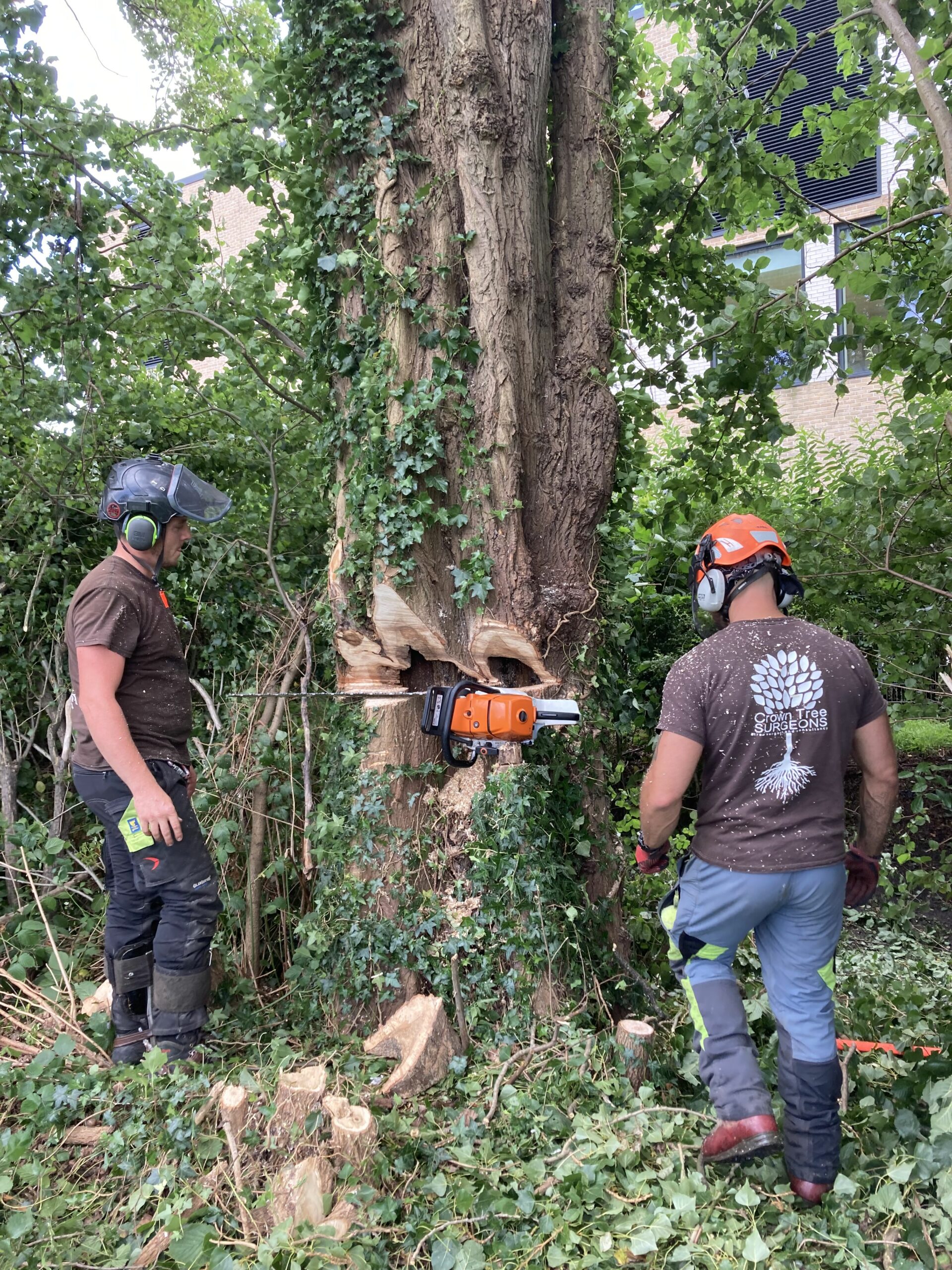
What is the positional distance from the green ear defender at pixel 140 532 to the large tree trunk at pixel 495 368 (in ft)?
2.27

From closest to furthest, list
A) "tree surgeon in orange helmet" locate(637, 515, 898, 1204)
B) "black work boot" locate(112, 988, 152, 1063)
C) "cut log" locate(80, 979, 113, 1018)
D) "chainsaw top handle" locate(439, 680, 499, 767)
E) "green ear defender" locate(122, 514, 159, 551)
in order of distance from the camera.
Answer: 1. "tree surgeon in orange helmet" locate(637, 515, 898, 1204)
2. "chainsaw top handle" locate(439, 680, 499, 767)
3. "black work boot" locate(112, 988, 152, 1063)
4. "green ear defender" locate(122, 514, 159, 551)
5. "cut log" locate(80, 979, 113, 1018)

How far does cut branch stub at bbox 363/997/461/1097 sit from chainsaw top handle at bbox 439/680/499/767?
0.81 m

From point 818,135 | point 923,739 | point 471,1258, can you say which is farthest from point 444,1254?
point 818,135

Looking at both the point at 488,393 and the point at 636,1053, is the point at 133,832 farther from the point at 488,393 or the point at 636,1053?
the point at 488,393

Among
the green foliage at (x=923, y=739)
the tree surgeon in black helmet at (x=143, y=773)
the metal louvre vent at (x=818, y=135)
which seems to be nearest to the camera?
the tree surgeon in black helmet at (x=143, y=773)

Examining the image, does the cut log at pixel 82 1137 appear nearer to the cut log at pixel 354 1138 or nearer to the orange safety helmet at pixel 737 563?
the cut log at pixel 354 1138

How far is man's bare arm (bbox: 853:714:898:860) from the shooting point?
2502mm

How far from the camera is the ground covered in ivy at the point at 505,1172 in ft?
6.79

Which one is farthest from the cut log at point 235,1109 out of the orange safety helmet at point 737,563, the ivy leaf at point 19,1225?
the orange safety helmet at point 737,563

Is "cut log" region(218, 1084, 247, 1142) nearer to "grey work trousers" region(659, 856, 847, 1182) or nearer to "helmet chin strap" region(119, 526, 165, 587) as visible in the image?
"grey work trousers" region(659, 856, 847, 1182)

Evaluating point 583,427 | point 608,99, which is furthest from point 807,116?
point 583,427

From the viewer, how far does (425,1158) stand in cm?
238

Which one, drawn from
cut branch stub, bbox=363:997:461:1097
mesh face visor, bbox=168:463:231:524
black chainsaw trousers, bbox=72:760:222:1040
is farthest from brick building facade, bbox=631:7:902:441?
cut branch stub, bbox=363:997:461:1097

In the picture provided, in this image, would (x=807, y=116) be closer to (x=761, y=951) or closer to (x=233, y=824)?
(x=761, y=951)
